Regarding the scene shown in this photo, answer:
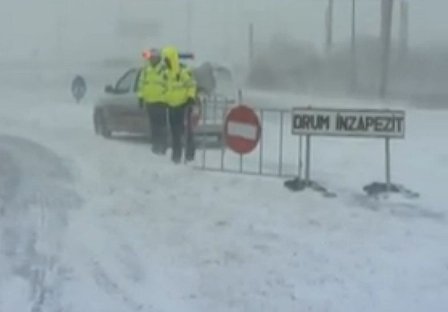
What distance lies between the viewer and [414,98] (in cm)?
6969

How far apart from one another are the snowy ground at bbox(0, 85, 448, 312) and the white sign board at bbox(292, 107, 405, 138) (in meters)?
0.83

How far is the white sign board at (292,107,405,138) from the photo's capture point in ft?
54.7

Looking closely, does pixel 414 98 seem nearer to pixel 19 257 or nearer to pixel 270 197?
pixel 270 197

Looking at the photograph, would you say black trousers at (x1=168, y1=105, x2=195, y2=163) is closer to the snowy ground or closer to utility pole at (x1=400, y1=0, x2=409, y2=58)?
the snowy ground

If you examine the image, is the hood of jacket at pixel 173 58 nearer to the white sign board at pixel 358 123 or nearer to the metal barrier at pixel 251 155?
the metal barrier at pixel 251 155

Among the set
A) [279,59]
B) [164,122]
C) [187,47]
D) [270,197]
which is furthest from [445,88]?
[270,197]

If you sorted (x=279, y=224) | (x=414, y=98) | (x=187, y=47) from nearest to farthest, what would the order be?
(x=279, y=224)
(x=414, y=98)
(x=187, y=47)

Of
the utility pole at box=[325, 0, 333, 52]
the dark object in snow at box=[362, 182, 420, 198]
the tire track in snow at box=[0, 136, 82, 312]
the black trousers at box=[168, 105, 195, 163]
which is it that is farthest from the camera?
the utility pole at box=[325, 0, 333, 52]

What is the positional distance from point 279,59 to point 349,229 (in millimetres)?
79550

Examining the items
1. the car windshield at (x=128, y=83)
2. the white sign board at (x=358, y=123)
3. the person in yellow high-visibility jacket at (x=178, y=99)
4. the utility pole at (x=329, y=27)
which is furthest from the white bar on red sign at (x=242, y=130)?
the utility pole at (x=329, y=27)

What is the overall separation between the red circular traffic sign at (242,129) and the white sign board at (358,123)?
0.94m

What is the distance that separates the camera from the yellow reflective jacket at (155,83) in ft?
68.4

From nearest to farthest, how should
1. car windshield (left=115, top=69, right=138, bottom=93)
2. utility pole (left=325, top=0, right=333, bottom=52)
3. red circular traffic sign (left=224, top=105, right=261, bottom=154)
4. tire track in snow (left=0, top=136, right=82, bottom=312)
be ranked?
1. tire track in snow (left=0, top=136, right=82, bottom=312)
2. red circular traffic sign (left=224, top=105, right=261, bottom=154)
3. car windshield (left=115, top=69, right=138, bottom=93)
4. utility pole (left=325, top=0, right=333, bottom=52)

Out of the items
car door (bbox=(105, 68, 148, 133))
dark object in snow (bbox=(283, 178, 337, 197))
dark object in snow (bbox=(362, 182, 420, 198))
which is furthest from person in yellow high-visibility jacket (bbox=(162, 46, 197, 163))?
car door (bbox=(105, 68, 148, 133))
